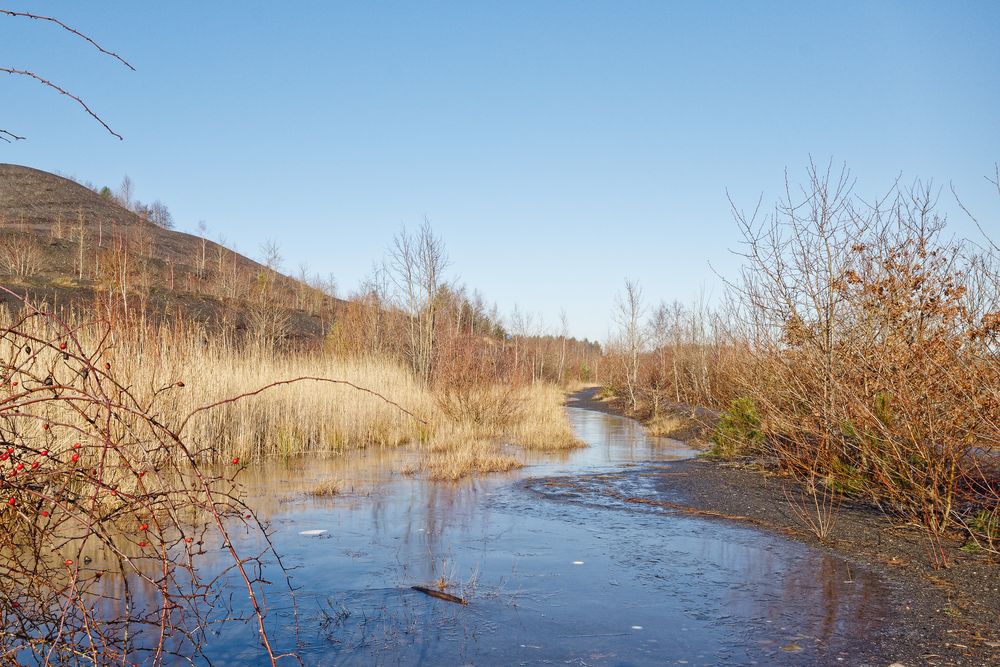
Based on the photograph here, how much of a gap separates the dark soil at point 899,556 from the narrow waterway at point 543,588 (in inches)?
8.7

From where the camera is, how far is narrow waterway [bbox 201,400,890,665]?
431 cm

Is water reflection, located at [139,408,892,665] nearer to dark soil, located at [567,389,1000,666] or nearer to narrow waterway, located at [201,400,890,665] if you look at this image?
narrow waterway, located at [201,400,890,665]

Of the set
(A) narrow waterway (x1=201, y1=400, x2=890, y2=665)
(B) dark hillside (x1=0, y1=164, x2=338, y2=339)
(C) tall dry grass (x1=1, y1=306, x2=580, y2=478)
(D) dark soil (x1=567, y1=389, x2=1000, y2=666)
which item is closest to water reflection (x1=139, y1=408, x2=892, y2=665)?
(A) narrow waterway (x1=201, y1=400, x2=890, y2=665)

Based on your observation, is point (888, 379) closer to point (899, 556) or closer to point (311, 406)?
point (899, 556)

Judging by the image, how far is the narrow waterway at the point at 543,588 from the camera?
14.1 ft

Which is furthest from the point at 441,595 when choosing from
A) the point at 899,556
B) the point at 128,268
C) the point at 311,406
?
the point at 128,268

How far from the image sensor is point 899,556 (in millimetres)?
6035

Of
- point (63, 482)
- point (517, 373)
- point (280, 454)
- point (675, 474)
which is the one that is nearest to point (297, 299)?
point (517, 373)

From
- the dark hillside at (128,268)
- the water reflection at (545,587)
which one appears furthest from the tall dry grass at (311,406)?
the water reflection at (545,587)

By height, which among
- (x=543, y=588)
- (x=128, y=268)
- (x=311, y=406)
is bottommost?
(x=543, y=588)

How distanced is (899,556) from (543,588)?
9.84ft

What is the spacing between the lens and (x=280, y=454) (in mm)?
12516

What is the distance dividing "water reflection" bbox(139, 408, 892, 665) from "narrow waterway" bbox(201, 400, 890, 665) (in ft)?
0.05

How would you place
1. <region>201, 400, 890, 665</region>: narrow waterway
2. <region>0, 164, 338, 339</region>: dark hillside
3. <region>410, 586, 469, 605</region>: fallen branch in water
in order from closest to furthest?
<region>201, 400, 890, 665</region>: narrow waterway
<region>410, 586, 469, 605</region>: fallen branch in water
<region>0, 164, 338, 339</region>: dark hillside
